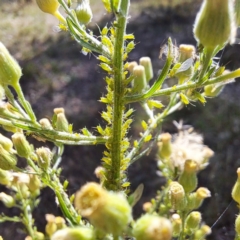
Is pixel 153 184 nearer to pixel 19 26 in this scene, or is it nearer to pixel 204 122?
pixel 204 122

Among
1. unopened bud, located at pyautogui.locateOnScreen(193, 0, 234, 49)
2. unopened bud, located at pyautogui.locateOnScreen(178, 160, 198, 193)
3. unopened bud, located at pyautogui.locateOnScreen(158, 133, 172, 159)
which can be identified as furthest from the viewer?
unopened bud, located at pyautogui.locateOnScreen(158, 133, 172, 159)

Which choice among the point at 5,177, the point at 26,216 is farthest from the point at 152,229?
the point at 26,216

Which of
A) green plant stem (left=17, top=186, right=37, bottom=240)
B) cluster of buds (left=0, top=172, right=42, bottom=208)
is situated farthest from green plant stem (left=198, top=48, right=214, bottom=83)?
green plant stem (left=17, top=186, right=37, bottom=240)

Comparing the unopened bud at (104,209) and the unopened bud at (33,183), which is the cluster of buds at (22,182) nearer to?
the unopened bud at (33,183)

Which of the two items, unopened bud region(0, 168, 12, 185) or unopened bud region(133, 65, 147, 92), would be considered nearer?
unopened bud region(133, 65, 147, 92)

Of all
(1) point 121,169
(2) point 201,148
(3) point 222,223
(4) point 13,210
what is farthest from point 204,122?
(1) point 121,169

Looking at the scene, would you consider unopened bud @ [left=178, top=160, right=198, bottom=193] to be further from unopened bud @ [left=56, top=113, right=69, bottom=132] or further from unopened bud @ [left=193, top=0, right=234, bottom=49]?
unopened bud @ [left=193, top=0, right=234, bottom=49]

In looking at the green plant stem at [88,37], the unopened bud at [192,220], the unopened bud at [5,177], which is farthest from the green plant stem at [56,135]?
the unopened bud at [192,220]
